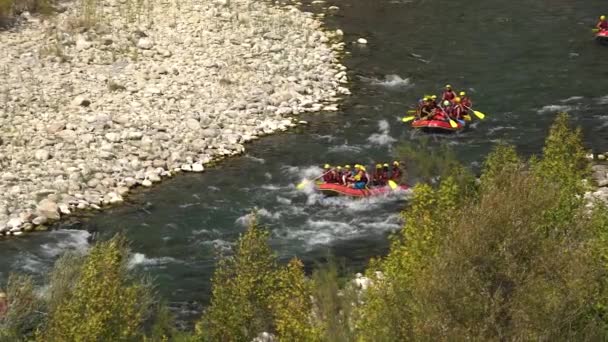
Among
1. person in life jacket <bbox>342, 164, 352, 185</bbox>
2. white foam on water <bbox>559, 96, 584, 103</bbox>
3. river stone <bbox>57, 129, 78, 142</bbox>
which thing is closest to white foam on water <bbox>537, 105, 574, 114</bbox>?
white foam on water <bbox>559, 96, 584, 103</bbox>

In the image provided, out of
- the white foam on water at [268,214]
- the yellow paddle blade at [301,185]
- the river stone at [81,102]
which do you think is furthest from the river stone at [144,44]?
the white foam on water at [268,214]


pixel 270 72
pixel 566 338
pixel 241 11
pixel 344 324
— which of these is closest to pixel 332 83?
pixel 270 72

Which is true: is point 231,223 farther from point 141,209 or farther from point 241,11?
point 241,11

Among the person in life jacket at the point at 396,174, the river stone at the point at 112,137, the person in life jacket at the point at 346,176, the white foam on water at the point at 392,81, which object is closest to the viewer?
the person in life jacket at the point at 346,176

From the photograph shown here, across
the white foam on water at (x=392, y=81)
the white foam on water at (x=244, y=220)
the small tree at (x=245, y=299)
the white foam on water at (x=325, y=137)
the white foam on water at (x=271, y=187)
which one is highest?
the small tree at (x=245, y=299)

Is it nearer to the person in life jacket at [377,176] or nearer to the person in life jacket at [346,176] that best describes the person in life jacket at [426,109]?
the person in life jacket at [377,176]

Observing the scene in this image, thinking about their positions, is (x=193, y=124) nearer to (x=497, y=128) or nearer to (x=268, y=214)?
(x=268, y=214)

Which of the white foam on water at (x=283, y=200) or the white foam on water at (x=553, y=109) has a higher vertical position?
the white foam on water at (x=553, y=109)
